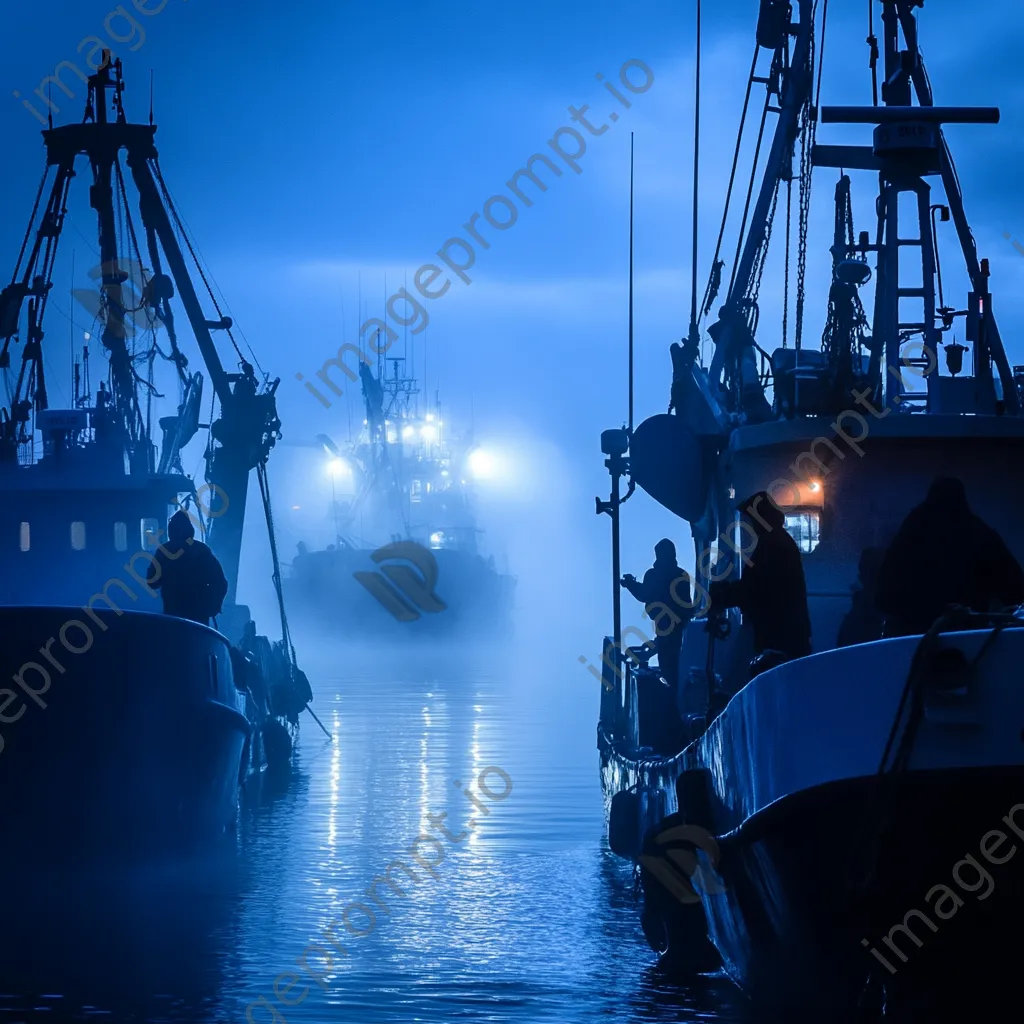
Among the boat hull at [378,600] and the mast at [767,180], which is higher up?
the mast at [767,180]

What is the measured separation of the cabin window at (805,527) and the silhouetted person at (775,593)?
10.4ft

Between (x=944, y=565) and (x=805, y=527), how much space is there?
4.89m

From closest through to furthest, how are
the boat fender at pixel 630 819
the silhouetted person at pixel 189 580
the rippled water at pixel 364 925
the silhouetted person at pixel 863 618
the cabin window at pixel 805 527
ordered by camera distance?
1. the silhouetted person at pixel 863 618
2. the rippled water at pixel 364 925
3. the cabin window at pixel 805 527
4. the boat fender at pixel 630 819
5. the silhouetted person at pixel 189 580

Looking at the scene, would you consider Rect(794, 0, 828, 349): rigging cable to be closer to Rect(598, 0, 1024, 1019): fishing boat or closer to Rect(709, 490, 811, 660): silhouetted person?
Rect(598, 0, 1024, 1019): fishing boat

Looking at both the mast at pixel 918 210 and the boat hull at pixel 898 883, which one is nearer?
the boat hull at pixel 898 883

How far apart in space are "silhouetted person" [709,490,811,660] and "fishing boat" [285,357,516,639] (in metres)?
84.3

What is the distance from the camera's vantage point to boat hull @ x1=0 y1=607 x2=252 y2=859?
15047mm

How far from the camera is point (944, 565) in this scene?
891 cm

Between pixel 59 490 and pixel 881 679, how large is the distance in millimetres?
18256

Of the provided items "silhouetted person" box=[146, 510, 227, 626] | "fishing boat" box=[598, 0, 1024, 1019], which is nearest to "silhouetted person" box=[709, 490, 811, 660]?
"fishing boat" box=[598, 0, 1024, 1019]

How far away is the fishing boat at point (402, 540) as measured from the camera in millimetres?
96188

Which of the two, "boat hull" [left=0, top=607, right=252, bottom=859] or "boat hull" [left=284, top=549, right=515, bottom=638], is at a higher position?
"boat hull" [left=0, top=607, right=252, bottom=859]

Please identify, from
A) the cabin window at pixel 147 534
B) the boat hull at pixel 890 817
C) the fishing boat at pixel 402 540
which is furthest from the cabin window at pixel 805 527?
the fishing boat at pixel 402 540

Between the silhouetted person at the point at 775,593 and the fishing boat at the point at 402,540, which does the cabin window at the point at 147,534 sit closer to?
the silhouetted person at the point at 775,593
